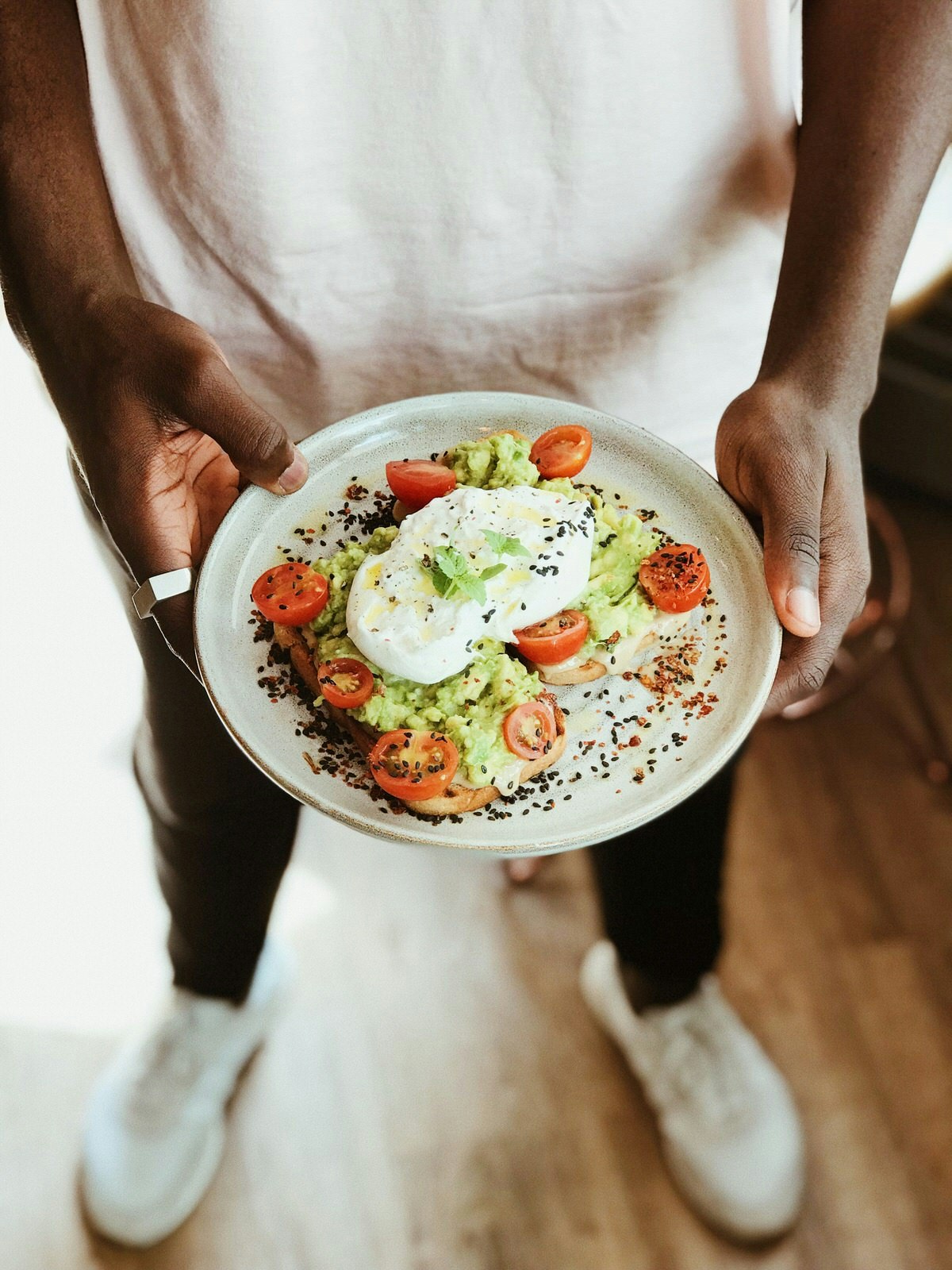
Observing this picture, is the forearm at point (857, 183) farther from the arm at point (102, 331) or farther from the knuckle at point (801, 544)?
the arm at point (102, 331)

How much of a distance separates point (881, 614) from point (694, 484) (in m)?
1.63

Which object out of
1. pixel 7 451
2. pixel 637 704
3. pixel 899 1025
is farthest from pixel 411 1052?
pixel 7 451

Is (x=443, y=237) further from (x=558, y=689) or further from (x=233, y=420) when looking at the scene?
(x=558, y=689)

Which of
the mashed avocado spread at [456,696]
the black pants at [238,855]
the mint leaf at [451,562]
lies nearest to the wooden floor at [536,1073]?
the black pants at [238,855]

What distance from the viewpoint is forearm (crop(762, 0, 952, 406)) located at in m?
1.44

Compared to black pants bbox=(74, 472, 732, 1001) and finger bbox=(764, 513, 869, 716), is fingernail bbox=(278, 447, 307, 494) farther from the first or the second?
finger bbox=(764, 513, 869, 716)

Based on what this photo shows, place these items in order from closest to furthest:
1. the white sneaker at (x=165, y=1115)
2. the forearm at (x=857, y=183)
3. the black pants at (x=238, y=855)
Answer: the forearm at (x=857, y=183) → the black pants at (x=238, y=855) → the white sneaker at (x=165, y=1115)

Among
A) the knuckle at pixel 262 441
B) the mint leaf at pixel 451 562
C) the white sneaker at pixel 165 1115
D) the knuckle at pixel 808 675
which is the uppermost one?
the knuckle at pixel 262 441

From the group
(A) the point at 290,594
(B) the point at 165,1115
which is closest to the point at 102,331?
(A) the point at 290,594

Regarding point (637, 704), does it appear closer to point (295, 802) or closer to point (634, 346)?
point (634, 346)

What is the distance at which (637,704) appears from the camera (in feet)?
4.50

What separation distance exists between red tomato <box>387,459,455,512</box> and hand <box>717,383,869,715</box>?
385 millimetres

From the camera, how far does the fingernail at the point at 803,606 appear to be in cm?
128

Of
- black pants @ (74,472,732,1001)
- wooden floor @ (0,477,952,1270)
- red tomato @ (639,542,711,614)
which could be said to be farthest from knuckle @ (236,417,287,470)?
wooden floor @ (0,477,952,1270)
